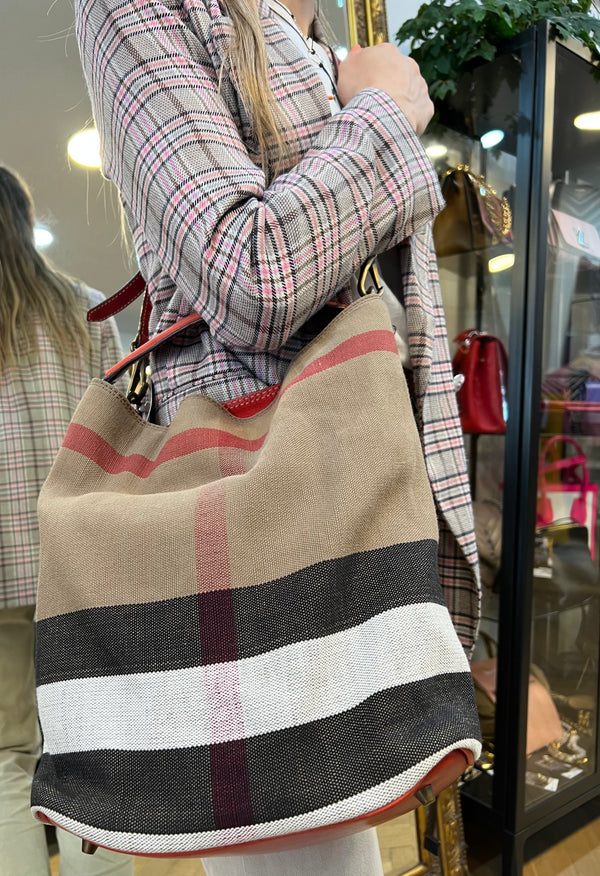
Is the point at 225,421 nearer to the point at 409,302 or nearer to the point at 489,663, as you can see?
the point at 409,302

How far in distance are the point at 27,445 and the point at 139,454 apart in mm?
770

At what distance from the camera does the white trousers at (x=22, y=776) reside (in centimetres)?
106

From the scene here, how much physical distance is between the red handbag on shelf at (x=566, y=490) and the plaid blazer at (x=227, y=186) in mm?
1178

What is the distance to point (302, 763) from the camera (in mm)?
341

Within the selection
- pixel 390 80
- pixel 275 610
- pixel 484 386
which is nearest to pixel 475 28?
pixel 484 386

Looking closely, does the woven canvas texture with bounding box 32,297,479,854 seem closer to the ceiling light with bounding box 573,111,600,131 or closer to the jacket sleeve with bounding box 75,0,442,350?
the jacket sleeve with bounding box 75,0,442,350

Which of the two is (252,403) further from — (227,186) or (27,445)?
(27,445)

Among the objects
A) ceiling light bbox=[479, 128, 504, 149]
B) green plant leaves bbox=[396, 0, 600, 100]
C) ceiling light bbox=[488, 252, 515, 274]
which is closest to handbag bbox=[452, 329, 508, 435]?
ceiling light bbox=[488, 252, 515, 274]

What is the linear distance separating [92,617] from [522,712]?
1.19 meters

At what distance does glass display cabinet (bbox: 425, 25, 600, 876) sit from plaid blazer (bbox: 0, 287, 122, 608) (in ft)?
2.79

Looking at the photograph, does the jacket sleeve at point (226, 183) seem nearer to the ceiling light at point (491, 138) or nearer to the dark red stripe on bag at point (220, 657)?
the dark red stripe on bag at point (220, 657)

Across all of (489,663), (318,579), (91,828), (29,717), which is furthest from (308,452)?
(489,663)

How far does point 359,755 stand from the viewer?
34cm

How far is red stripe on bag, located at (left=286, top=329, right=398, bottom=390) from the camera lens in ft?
1.42
